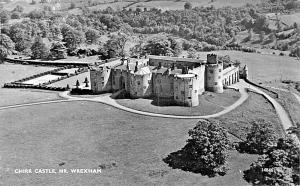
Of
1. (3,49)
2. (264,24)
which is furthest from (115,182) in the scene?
(264,24)

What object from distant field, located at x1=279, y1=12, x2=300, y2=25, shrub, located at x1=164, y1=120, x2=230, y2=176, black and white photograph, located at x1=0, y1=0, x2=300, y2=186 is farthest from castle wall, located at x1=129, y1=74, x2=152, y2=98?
distant field, located at x1=279, y1=12, x2=300, y2=25

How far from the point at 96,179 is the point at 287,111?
49589 millimetres

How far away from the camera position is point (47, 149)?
7338 centimetres

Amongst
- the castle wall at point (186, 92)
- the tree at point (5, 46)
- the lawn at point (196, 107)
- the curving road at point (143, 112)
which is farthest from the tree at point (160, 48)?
the tree at point (5, 46)

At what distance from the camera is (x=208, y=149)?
68.9 m

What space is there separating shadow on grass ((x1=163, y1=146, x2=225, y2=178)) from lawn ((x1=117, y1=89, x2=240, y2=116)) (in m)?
17.8

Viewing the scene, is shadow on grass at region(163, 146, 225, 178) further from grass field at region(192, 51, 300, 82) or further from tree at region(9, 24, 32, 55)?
tree at region(9, 24, 32, 55)

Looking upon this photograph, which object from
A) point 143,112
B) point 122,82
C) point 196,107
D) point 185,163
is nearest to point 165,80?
point 196,107

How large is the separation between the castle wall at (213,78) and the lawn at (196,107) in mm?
2483

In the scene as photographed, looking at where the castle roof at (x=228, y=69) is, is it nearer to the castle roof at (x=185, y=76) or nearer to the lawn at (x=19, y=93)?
the castle roof at (x=185, y=76)

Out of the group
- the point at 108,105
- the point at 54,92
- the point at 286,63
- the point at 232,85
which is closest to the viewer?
the point at 108,105

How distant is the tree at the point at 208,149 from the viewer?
67.4 metres

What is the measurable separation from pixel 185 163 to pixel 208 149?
437 cm

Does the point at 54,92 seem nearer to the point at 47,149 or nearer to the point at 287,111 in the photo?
the point at 47,149
